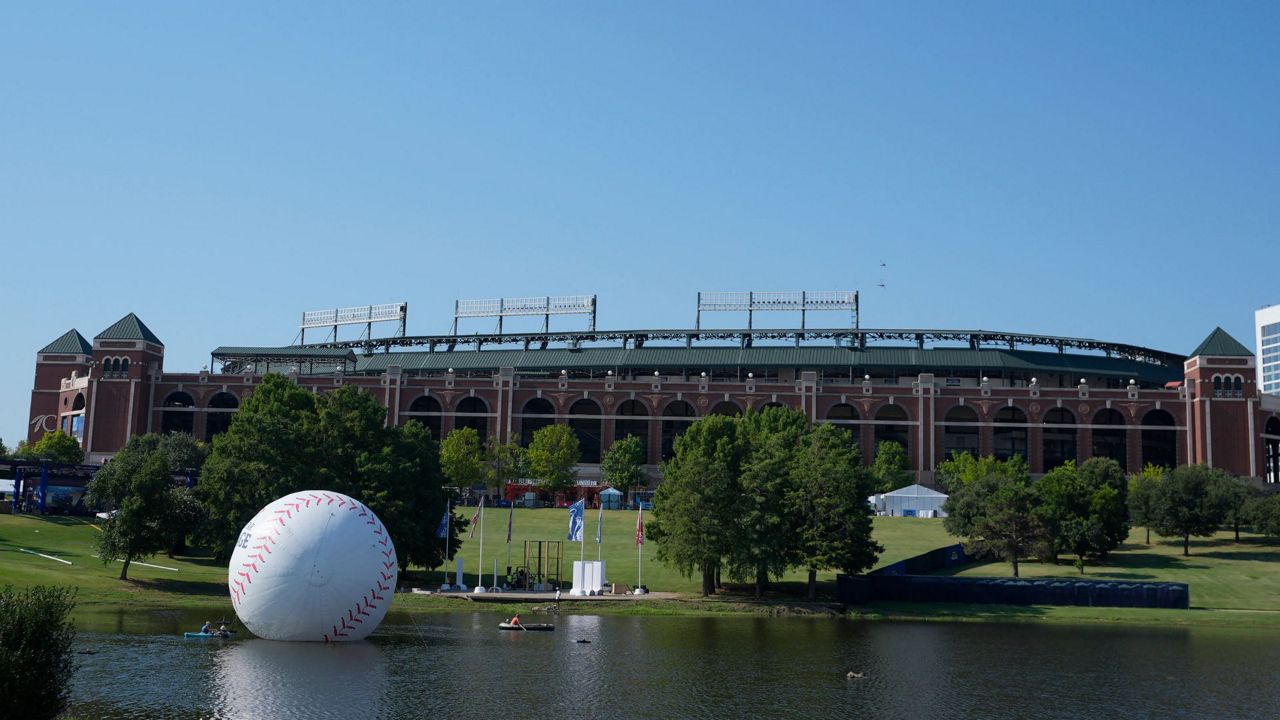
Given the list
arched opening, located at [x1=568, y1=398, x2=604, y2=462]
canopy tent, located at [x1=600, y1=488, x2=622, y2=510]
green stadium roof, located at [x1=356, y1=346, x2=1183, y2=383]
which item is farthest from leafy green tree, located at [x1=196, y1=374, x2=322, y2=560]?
green stadium roof, located at [x1=356, y1=346, x2=1183, y2=383]

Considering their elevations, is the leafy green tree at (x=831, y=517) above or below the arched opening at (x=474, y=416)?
below

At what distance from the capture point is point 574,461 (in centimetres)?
12238

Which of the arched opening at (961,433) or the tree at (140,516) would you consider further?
the arched opening at (961,433)

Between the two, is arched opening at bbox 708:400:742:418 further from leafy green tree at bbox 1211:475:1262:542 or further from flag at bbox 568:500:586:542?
flag at bbox 568:500:586:542

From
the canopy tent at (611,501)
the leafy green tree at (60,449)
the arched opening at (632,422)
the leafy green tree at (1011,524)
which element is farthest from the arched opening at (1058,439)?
the leafy green tree at (60,449)

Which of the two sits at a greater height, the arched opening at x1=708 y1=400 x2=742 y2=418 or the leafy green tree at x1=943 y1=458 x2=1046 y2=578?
the arched opening at x1=708 y1=400 x2=742 y2=418

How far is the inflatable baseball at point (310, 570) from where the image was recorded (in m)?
40.0

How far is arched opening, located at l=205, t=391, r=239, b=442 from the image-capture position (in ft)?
450

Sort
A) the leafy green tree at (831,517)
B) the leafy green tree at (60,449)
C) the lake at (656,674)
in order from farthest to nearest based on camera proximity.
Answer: the leafy green tree at (60,449)
the leafy green tree at (831,517)
the lake at (656,674)

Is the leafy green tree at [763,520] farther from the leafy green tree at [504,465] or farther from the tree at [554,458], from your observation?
the leafy green tree at [504,465]

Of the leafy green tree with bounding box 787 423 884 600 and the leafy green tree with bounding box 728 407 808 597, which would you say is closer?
the leafy green tree with bounding box 728 407 808 597

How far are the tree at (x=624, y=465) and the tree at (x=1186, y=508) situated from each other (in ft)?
177

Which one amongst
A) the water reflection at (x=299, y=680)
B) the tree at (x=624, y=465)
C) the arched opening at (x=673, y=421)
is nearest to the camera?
the water reflection at (x=299, y=680)

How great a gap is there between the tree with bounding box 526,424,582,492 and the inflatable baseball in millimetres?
77960
